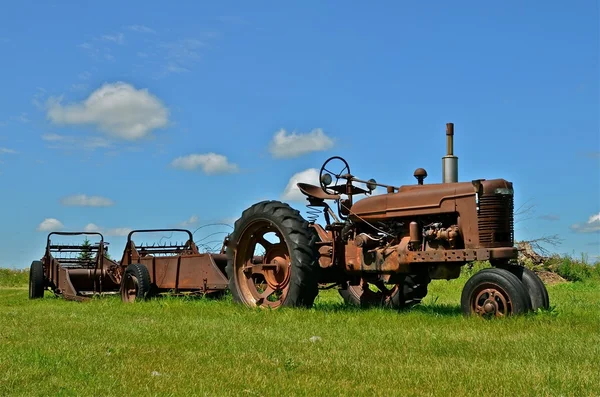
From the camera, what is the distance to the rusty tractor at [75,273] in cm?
1523

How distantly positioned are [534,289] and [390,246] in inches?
79.2

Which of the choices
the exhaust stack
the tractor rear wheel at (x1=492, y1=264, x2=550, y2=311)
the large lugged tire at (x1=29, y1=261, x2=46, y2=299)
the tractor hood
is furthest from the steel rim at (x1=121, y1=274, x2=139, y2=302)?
the tractor rear wheel at (x1=492, y1=264, x2=550, y2=311)

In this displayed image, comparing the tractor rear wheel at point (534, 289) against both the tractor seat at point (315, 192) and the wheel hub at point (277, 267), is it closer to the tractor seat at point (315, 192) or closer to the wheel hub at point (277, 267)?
the tractor seat at point (315, 192)

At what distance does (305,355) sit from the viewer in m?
6.16

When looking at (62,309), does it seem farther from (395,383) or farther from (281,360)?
(395,383)

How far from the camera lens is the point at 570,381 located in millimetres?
4926

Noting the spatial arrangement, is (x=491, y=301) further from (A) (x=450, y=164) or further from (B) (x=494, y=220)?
(A) (x=450, y=164)

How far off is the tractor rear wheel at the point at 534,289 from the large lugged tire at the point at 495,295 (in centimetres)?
31

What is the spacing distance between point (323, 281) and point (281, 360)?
4.73 m

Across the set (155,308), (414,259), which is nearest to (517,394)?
(414,259)

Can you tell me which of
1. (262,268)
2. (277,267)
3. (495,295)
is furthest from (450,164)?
(262,268)

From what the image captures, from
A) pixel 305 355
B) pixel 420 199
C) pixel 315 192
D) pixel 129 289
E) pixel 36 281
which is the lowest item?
pixel 305 355

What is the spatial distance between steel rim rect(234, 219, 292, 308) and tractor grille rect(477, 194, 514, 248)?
2956 millimetres

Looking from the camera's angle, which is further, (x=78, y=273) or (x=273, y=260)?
(x=78, y=273)
